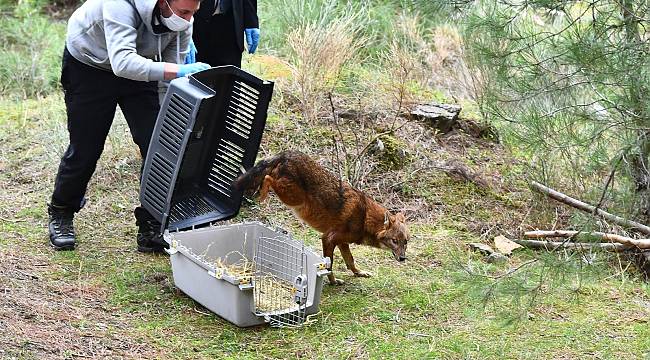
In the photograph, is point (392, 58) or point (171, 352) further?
point (392, 58)

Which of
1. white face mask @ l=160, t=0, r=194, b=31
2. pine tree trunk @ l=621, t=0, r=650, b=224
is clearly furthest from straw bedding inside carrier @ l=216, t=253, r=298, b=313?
pine tree trunk @ l=621, t=0, r=650, b=224

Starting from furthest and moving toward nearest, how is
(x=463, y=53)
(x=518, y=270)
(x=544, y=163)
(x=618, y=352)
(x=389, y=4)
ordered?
(x=389, y=4) → (x=463, y=53) → (x=544, y=163) → (x=618, y=352) → (x=518, y=270)

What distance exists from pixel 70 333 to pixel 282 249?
1280 millimetres

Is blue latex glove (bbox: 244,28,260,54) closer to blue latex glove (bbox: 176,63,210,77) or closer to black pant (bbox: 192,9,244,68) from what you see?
black pant (bbox: 192,9,244,68)

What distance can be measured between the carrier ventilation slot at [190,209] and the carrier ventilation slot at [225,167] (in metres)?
0.12

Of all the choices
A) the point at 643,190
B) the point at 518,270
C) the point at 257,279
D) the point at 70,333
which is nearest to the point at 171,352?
the point at 70,333

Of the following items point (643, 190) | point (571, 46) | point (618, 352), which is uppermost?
point (571, 46)

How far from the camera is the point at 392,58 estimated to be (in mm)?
7707

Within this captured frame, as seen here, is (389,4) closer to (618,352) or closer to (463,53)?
(463,53)

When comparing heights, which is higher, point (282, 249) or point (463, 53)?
point (463, 53)

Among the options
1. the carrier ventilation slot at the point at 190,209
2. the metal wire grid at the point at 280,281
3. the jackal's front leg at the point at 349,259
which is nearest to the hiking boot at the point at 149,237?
the carrier ventilation slot at the point at 190,209

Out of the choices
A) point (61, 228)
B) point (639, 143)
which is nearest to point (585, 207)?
point (639, 143)

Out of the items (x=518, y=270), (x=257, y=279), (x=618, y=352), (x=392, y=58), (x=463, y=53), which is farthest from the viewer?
(x=463, y=53)

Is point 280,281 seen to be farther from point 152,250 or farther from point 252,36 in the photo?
point 252,36
